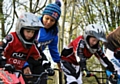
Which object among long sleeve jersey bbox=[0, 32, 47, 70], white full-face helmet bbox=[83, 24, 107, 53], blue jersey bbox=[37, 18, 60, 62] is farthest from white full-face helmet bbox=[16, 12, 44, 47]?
white full-face helmet bbox=[83, 24, 107, 53]

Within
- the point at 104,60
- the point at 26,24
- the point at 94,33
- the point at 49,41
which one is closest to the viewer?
the point at 26,24

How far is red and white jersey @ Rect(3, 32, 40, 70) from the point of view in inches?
203

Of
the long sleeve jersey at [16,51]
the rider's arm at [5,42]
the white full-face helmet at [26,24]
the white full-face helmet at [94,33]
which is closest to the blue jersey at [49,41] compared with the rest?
the white full-face helmet at [94,33]

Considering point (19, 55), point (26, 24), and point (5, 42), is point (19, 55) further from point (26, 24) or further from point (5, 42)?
point (26, 24)

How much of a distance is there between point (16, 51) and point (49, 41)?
3.75 feet

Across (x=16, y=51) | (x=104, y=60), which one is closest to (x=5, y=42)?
(x=16, y=51)

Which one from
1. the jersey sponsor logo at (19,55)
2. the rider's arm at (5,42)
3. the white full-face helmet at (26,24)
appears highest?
the white full-face helmet at (26,24)

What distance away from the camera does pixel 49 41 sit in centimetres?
630

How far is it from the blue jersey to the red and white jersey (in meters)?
0.79

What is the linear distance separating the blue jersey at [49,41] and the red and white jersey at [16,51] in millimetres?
789

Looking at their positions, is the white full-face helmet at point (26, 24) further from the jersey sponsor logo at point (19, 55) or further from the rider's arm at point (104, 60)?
the rider's arm at point (104, 60)

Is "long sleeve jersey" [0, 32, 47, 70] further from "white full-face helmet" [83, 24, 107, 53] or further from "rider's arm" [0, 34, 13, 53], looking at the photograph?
"white full-face helmet" [83, 24, 107, 53]

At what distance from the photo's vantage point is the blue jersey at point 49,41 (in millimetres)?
6133

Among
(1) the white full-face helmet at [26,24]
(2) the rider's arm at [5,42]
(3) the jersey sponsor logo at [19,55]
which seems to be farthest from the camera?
(3) the jersey sponsor logo at [19,55]
